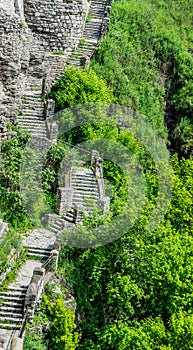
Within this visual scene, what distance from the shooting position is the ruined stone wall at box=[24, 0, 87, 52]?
35.6 metres

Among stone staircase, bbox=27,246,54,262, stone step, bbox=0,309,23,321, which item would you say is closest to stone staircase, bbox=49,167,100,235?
stone staircase, bbox=27,246,54,262

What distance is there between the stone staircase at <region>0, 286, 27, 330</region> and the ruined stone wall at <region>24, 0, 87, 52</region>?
1552 centimetres

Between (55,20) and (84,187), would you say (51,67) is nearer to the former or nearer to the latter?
(55,20)

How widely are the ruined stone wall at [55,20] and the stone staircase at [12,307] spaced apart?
15.5 metres

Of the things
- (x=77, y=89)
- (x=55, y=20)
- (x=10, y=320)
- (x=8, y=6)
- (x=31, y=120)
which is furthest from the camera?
(x=55, y=20)

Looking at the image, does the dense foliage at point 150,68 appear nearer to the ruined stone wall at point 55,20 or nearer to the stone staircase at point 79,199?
the ruined stone wall at point 55,20

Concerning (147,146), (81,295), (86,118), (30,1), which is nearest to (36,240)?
(81,295)

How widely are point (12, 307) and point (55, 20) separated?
16845 millimetres

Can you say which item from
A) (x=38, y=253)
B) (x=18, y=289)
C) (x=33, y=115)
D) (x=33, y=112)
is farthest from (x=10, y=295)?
(x=33, y=112)

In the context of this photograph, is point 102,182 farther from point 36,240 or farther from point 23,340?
point 23,340

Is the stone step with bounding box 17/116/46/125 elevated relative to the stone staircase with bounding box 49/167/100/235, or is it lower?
elevated

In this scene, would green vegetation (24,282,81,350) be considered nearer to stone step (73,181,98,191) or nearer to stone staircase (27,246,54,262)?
stone staircase (27,246,54,262)

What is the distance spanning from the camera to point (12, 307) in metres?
25.0

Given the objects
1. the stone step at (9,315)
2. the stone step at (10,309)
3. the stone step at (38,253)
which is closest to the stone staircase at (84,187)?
the stone step at (38,253)
